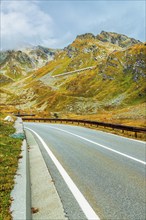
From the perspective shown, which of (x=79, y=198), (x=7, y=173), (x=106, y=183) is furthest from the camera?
(x=106, y=183)

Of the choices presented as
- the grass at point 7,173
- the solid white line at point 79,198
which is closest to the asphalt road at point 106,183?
the solid white line at point 79,198

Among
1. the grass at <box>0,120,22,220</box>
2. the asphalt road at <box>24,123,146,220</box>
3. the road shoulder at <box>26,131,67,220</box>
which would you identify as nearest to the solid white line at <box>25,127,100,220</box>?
the asphalt road at <box>24,123,146,220</box>

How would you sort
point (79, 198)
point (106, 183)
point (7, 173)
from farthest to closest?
1. point (106, 183)
2. point (7, 173)
3. point (79, 198)

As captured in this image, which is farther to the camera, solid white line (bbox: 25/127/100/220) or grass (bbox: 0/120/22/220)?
solid white line (bbox: 25/127/100/220)

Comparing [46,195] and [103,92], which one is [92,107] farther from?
[46,195]

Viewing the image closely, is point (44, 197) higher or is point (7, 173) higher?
point (7, 173)

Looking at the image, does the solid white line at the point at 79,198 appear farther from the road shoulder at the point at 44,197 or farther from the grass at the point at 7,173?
the grass at the point at 7,173

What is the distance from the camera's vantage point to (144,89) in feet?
425

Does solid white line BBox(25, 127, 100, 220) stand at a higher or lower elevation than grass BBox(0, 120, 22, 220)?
lower

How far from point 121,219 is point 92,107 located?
116 meters

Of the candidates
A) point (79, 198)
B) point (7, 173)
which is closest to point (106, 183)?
point (79, 198)

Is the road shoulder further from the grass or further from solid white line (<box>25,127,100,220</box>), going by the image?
the grass

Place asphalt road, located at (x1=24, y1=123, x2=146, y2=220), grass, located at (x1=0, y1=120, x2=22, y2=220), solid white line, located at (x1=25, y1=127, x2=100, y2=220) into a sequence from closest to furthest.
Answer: grass, located at (x1=0, y1=120, x2=22, y2=220)
solid white line, located at (x1=25, y1=127, x2=100, y2=220)
asphalt road, located at (x1=24, y1=123, x2=146, y2=220)

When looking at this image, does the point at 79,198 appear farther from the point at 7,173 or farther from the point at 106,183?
the point at 7,173
